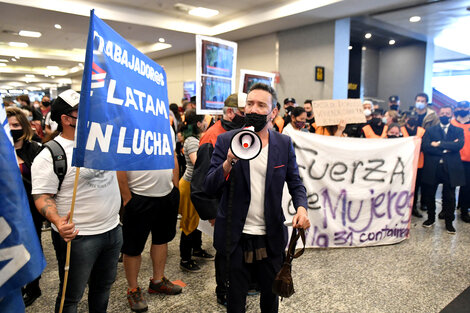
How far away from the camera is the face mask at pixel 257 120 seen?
1757 millimetres

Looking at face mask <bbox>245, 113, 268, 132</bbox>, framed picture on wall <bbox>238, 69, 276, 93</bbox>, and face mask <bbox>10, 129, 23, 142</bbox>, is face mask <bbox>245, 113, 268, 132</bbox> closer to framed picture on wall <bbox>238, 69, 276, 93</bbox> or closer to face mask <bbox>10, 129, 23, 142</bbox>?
face mask <bbox>10, 129, 23, 142</bbox>

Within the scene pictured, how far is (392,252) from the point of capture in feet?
12.6

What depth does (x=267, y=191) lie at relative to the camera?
5.89ft

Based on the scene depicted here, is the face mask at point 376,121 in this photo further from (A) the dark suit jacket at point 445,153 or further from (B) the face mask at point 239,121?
(B) the face mask at point 239,121

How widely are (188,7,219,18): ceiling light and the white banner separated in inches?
276

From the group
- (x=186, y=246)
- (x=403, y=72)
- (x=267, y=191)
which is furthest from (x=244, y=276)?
(x=403, y=72)

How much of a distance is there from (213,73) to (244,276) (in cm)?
262

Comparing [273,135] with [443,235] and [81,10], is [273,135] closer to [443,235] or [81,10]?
[443,235]

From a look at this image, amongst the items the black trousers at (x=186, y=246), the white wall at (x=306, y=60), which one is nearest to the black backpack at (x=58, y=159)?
the black trousers at (x=186, y=246)

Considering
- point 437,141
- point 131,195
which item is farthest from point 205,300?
point 437,141

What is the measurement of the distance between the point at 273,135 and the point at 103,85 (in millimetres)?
925

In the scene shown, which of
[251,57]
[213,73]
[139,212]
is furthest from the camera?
[251,57]

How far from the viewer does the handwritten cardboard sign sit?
13.2ft

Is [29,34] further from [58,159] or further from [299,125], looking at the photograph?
[58,159]
